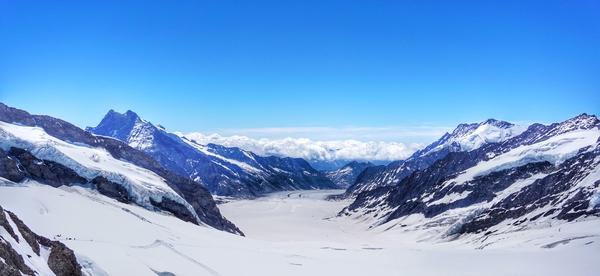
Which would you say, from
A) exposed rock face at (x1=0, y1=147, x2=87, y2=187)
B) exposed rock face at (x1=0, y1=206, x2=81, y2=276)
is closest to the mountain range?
exposed rock face at (x1=0, y1=206, x2=81, y2=276)

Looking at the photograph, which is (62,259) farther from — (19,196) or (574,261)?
(574,261)

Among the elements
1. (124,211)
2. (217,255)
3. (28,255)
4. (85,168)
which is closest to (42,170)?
(85,168)

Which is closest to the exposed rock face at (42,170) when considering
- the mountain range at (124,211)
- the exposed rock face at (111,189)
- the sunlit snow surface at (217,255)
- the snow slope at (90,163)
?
the mountain range at (124,211)

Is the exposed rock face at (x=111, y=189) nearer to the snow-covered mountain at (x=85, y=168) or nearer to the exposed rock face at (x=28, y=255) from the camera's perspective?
the snow-covered mountain at (x=85, y=168)

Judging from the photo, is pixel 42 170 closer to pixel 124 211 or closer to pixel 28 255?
pixel 124 211

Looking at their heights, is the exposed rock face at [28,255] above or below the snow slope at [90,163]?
below

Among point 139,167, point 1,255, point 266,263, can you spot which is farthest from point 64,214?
point 139,167

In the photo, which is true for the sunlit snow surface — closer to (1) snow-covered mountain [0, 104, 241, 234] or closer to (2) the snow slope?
(1) snow-covered mountain [0, 104, 241, 234]
